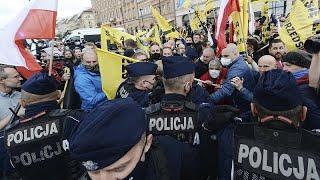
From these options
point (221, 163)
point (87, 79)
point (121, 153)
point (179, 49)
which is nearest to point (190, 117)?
point (221, 163)

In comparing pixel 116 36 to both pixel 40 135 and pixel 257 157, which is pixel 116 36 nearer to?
pixel 40 135

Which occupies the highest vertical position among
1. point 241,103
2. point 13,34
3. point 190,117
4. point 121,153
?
point 13,34

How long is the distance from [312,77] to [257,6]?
29.7m

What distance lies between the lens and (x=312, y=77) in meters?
2.53

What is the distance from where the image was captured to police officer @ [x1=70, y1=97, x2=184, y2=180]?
123cm

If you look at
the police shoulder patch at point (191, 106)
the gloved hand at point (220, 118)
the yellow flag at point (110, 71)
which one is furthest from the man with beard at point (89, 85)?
the gloved hand at point (220, 118)

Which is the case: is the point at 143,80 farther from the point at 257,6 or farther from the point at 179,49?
the point at 257,6

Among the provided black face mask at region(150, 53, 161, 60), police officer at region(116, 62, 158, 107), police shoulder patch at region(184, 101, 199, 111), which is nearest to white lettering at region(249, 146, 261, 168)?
police shoulder patch at region(184, 101, 199, 111)

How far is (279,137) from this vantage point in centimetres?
184

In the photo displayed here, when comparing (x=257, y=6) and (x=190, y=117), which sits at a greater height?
(x=257, y=6)

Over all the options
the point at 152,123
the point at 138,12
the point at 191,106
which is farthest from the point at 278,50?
the point at 138,12

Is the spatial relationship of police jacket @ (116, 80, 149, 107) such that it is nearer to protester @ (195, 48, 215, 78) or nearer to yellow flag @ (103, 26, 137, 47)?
protester @ (195, 48, 215, 78)

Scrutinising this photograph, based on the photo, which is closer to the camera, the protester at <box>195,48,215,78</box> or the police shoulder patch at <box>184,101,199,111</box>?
the police shoulder patch at <box>184,101,199,111</box>

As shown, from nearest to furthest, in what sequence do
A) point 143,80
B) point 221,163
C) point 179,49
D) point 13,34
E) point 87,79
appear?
point 221,163 → point 143,80 → point 13,34 → point 87,79 → point 179,49
